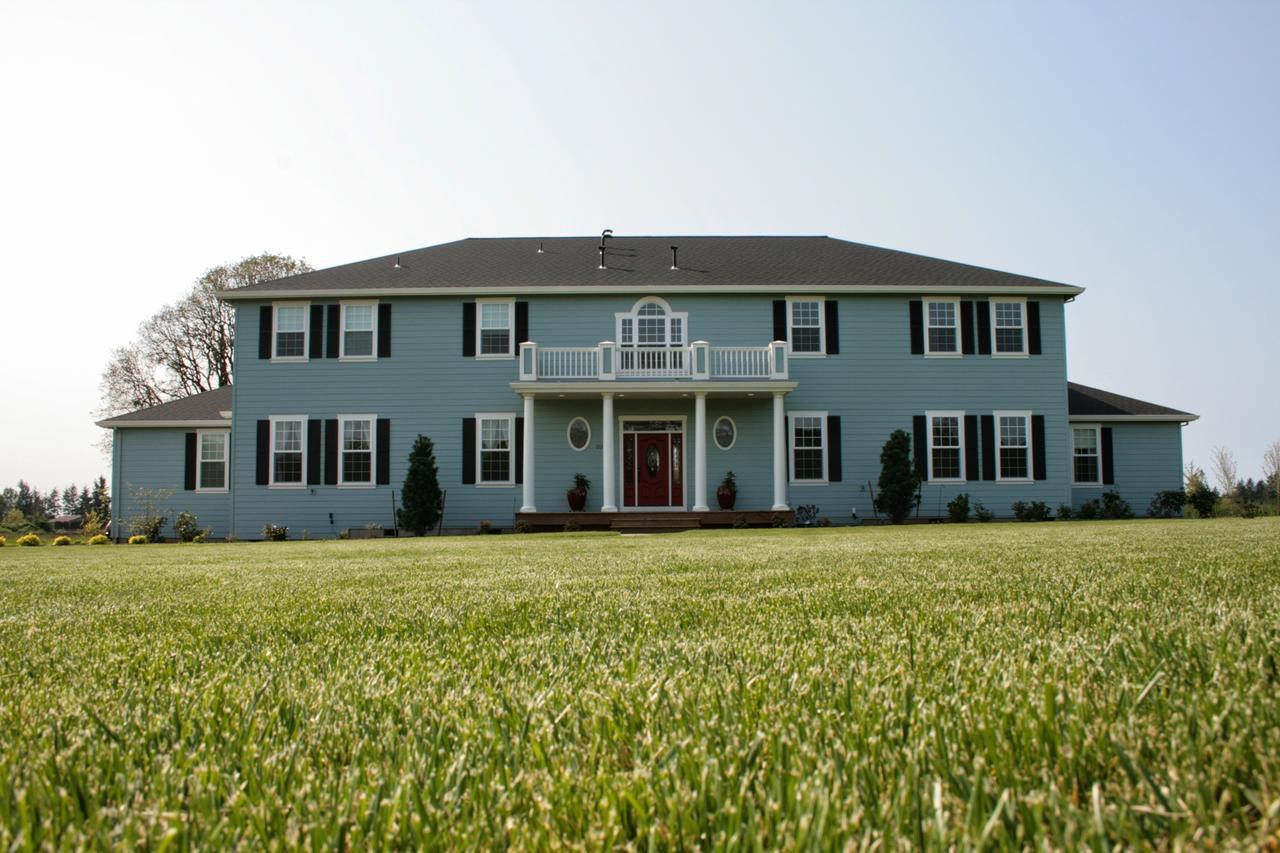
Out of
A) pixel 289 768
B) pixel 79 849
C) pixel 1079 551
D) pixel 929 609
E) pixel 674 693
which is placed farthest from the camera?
pixel 1079 551

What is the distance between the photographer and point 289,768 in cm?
156

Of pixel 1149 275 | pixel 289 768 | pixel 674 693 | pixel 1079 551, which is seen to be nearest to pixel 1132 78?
pixel 1079 551

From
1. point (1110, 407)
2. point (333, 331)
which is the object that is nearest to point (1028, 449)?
point (1110, 407)

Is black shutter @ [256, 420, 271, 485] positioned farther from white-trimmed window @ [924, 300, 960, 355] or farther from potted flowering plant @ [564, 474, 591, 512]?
white-trimmed window @ [924, 300, 960, 355]

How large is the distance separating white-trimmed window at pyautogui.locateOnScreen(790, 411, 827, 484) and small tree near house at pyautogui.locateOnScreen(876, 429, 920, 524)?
149 cm

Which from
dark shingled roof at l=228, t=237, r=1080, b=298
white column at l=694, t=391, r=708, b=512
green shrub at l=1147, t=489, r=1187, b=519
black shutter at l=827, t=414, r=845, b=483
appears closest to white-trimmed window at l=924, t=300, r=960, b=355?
dark shingled roof at l=228, t=237, r=1080, b=298

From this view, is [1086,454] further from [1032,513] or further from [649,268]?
[649,268]

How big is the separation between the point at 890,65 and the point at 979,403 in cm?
1213

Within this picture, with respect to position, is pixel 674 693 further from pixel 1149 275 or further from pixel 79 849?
pixel 1149 275

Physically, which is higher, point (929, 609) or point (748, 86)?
point (748, 86)

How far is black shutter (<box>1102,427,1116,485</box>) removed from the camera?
23.6 metres

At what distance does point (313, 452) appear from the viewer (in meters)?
22.3

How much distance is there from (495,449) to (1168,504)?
1738 cm

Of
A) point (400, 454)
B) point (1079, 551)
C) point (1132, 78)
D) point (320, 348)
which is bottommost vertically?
point (1079, 551)
